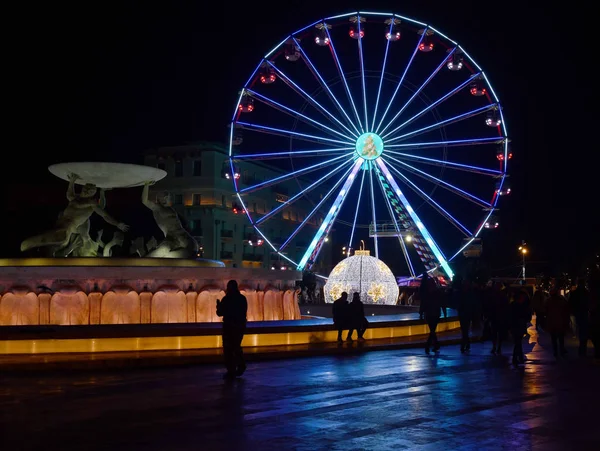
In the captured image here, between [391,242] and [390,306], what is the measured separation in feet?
211

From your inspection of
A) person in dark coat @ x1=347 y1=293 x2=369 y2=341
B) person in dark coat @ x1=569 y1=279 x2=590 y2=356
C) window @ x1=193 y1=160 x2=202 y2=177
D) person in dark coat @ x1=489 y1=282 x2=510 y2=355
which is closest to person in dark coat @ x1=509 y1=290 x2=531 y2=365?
person in dark coat @ x1=489 y1=282 x2=510 y2=355

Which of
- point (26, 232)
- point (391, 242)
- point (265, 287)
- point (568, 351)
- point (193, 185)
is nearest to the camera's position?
point (568, 351)

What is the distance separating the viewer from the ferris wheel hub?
106 feet

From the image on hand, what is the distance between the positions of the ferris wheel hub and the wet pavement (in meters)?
19.6

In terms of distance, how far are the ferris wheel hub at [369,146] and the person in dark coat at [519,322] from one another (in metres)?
Answer: 18.2

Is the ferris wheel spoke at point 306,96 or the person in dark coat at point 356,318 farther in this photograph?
the ferris wheel spoke at point 306,96

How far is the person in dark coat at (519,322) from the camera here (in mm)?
13781

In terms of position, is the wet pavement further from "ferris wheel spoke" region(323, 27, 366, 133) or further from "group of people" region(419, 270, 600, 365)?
"ferris wheel spoke" region(323, 27, 366, 133)

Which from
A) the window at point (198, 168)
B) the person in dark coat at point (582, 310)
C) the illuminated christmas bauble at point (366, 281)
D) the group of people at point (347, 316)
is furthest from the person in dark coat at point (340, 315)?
the window at point (198, 168)

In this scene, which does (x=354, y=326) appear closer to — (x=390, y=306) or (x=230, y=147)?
(x=390, y=306)

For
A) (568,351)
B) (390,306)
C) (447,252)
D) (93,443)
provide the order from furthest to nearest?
(447,252), (390,306), (568,351), (93,443)

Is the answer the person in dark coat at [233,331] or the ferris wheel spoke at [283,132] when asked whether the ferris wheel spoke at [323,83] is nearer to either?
the ferris wheel spoke at [283,132]

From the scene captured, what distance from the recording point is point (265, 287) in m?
20.3

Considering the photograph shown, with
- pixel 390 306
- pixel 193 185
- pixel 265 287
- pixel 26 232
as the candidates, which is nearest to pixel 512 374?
pixel 265 287
